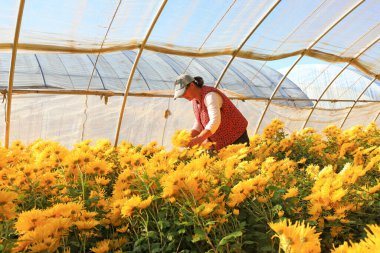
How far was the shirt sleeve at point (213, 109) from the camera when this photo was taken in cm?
312

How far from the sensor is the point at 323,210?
1404mm

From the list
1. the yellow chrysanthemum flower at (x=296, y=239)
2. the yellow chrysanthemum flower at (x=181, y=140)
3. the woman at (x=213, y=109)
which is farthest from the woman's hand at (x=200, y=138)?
the yellow chrysanthemum flower at (x=296, y=239)

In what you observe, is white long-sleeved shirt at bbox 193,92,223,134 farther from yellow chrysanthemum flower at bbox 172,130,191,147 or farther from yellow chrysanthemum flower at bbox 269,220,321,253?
yellow chrysanthemum flower at bbox 269,220,321,253

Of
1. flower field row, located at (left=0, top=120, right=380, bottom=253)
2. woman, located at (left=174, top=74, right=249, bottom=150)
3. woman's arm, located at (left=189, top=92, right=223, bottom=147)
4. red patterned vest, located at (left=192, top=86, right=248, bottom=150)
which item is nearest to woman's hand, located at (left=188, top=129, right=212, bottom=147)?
woman's arm, located at (left=189, top=92, right=223, bottom=147)

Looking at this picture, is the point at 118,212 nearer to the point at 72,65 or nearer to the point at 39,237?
the point at 39,237

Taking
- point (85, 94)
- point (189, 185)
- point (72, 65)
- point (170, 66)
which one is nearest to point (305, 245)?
point (189, 185)

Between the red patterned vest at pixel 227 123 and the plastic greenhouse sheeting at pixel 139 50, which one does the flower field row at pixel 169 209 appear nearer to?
the red patterned vest at pixel 227 123

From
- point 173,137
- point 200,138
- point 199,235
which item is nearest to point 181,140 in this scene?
point 173,137

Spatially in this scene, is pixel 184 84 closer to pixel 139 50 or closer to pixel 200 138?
pixel 200 138

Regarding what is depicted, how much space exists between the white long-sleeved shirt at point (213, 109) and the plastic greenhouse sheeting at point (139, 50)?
182 centimetres

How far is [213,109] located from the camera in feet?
10.5

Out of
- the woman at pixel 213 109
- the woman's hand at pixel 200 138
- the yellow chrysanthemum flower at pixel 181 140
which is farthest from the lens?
the woman at pixel 213 109

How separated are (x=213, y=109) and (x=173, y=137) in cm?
95

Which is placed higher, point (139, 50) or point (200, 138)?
point (139, 50)
